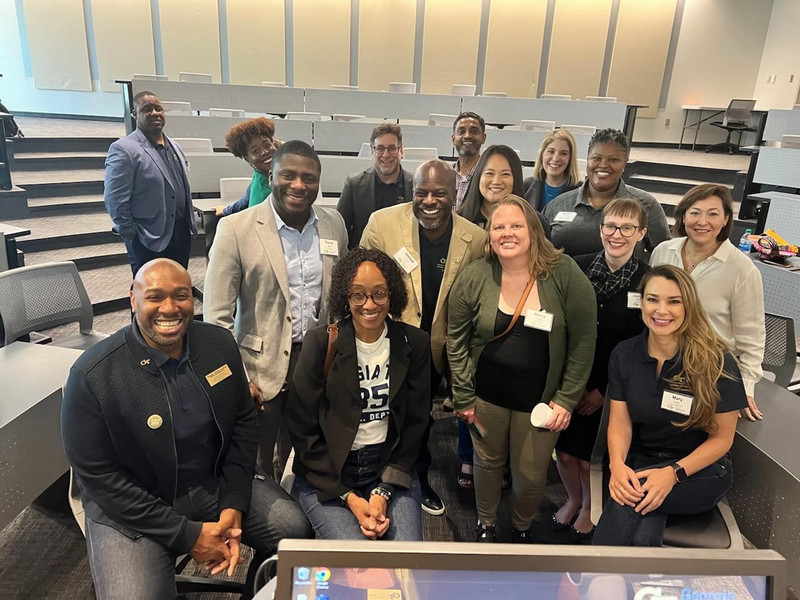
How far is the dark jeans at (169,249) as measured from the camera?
3.33 m

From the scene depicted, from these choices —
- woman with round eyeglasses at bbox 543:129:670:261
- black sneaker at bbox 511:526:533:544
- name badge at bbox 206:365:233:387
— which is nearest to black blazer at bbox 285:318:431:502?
name badge at bbox 206:365:233:387

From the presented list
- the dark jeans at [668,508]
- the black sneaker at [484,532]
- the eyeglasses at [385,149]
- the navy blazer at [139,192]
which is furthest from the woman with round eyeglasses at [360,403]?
the navy blazer at [139,192]

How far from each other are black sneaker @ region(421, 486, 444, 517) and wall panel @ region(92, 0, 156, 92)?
9.90 m

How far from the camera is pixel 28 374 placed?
2.01 m

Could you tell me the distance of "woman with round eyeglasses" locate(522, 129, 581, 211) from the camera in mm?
2920

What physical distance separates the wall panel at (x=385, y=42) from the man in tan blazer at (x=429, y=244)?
10.1m

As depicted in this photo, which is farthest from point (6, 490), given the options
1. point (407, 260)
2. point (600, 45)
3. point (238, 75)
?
point (600, 45)

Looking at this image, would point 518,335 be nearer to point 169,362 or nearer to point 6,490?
point 169,362

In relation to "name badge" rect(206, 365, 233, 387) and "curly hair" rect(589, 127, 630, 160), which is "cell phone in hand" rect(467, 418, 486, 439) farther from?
"curly hair" rect(589, 127, 630, 160)

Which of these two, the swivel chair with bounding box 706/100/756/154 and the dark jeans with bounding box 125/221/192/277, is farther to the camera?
the swivel chair with bounding box 706/100/756/154

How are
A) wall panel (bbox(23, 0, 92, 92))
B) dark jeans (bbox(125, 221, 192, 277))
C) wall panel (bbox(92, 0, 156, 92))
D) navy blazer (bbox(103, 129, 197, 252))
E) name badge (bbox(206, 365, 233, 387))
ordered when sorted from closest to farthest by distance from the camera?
name badge (bbox(206, 365, 233, 387)), navy blazer (bbox(103, 129, 197, 252)), dark jeans (bbox(125, 221, 192, 277)), wall panel (bbox(23, 0, 92, 92)), wall panel (bbox(92, 0, 156, 92))

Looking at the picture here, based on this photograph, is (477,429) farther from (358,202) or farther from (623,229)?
(358,202)

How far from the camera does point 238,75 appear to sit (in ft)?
34.7

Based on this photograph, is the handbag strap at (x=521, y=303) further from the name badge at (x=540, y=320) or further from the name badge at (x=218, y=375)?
the name badge at (x=218, y=375)
